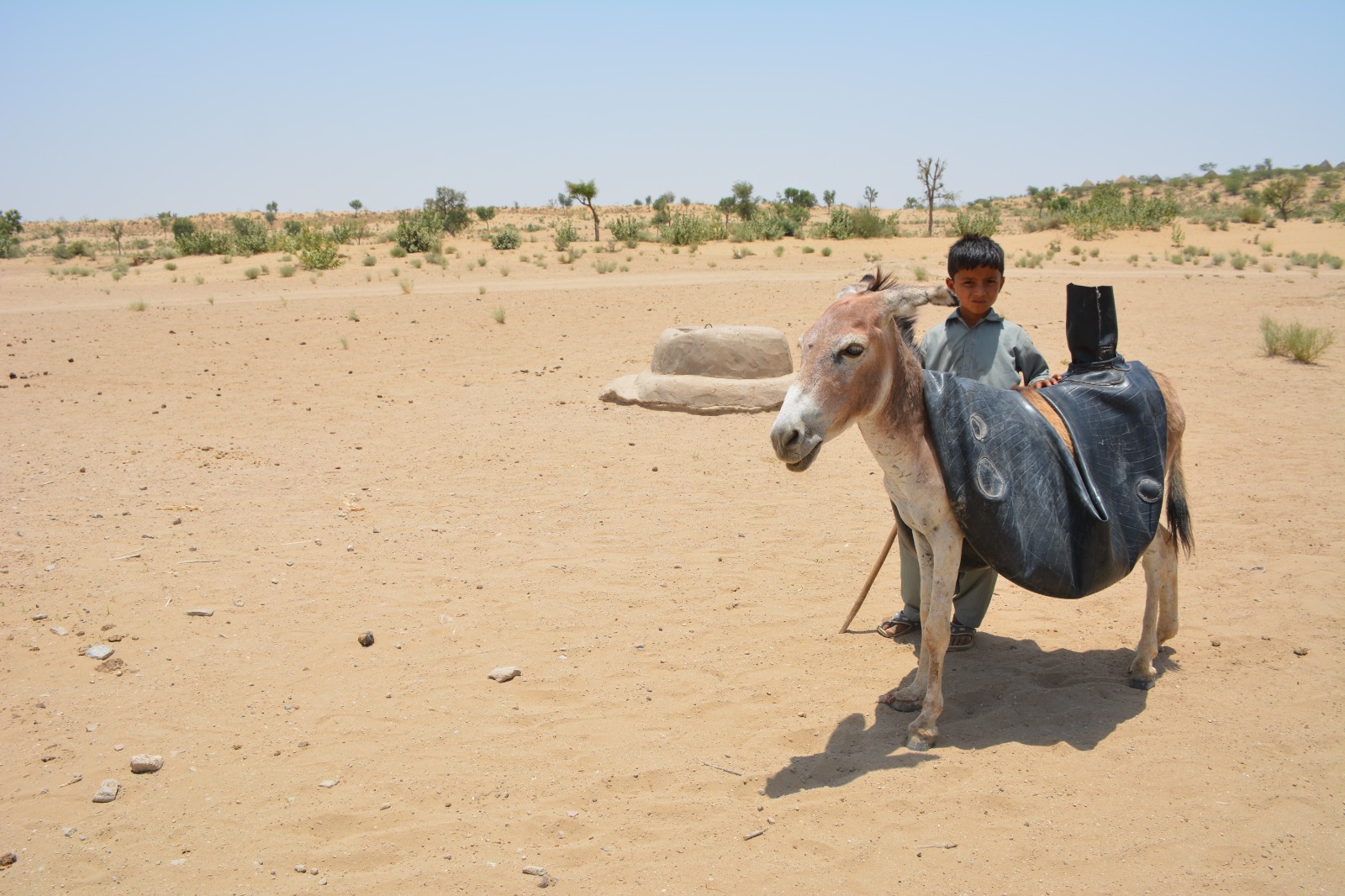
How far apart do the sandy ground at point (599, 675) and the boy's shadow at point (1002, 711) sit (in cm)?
2

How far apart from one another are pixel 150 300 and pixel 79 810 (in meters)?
18.1

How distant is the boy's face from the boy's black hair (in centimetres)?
2

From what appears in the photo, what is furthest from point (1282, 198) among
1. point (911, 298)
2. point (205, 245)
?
point (911, 298)

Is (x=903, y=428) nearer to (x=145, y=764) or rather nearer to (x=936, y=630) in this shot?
(x=936, y=630)

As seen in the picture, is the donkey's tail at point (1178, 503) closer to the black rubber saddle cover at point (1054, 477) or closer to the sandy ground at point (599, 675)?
the black rubber saddle cover at point (1054, 477)

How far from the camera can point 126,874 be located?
303 cm

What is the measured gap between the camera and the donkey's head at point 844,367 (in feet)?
9.43

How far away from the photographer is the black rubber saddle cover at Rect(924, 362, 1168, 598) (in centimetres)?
328

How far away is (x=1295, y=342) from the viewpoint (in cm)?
1135

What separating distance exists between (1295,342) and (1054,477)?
10.4 metres

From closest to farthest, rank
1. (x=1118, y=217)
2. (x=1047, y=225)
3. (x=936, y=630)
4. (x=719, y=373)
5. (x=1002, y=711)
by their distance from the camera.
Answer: (x=936, y=630), (x=1002, y=711), (x=719, y=373), (x=1118, y=217), (x=1047, y=225)

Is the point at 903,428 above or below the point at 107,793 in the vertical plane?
above

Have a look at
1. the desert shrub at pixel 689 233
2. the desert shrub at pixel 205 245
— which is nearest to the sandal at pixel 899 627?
the desert shrub at pixel 689 233

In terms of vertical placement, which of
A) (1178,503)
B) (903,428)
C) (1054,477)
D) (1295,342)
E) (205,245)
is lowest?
(1178,503)
